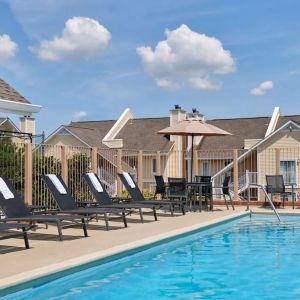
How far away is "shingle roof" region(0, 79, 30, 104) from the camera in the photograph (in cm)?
1018

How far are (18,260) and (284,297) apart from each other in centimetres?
324

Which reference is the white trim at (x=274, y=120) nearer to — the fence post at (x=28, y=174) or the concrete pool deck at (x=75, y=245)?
the concrete pool deck at (x=75, y=245)

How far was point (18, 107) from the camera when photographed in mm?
9922

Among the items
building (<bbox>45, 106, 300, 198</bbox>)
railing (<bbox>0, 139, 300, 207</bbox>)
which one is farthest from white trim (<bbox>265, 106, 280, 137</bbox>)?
Result: railing (<bbox>0, 139, 300, 207</bbox>)

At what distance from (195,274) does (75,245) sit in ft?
6.18

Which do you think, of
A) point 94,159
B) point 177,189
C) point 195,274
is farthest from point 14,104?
point 177,189

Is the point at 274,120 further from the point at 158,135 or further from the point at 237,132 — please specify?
the point at 158,135

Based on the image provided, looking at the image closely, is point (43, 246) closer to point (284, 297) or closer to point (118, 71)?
point (284, 297)

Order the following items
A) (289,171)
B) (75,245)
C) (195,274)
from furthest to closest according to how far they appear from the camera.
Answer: (289,171), (75,245), (195,274)

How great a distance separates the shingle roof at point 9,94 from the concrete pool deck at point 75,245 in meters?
2.48

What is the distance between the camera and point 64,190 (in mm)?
10414

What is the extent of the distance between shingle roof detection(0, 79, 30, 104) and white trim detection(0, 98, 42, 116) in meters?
0.28

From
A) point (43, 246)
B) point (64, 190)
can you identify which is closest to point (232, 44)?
point (64, 190)

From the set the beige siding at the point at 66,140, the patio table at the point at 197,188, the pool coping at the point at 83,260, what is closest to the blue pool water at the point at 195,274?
the pool coping at the point at 83,260
